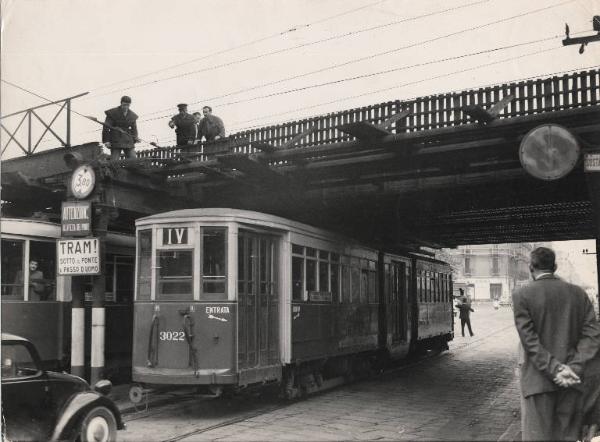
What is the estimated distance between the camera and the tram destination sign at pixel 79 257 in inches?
422

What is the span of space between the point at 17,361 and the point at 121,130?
6566mm

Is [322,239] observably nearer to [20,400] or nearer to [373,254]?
[373,254]

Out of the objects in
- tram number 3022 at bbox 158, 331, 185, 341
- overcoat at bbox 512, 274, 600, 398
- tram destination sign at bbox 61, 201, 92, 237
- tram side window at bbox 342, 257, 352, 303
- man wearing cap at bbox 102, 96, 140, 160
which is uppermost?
man wearing cap at bbox 102, 96, 140, 160

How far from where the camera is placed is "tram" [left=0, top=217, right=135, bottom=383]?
36.8ft

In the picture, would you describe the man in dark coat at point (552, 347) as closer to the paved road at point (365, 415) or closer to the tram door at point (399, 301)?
the paved road at point (365, 415)

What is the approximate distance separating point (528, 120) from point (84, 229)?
703 centimetres

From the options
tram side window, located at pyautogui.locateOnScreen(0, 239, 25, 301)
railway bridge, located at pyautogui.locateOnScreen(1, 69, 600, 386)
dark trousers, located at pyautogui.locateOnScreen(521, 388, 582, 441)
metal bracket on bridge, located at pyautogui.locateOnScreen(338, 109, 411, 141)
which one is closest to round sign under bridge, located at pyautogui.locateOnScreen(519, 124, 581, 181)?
railway bridge, located at pyautogui.locateOnScreen(1, 69, 600, 386)

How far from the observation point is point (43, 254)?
11.8 meters

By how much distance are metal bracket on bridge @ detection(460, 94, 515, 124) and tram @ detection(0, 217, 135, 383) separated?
7367 millimetres

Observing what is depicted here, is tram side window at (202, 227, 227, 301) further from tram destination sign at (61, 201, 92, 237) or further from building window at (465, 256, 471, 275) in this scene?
building window at (465, 256, 471, 275)

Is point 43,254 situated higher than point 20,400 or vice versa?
point 43,254

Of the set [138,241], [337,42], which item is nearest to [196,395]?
[138,241]

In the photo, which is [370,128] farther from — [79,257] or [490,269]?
[490,269]

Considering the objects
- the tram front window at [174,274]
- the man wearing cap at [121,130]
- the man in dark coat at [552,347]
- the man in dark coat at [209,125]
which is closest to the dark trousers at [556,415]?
the man in dark coat at [552,347]
